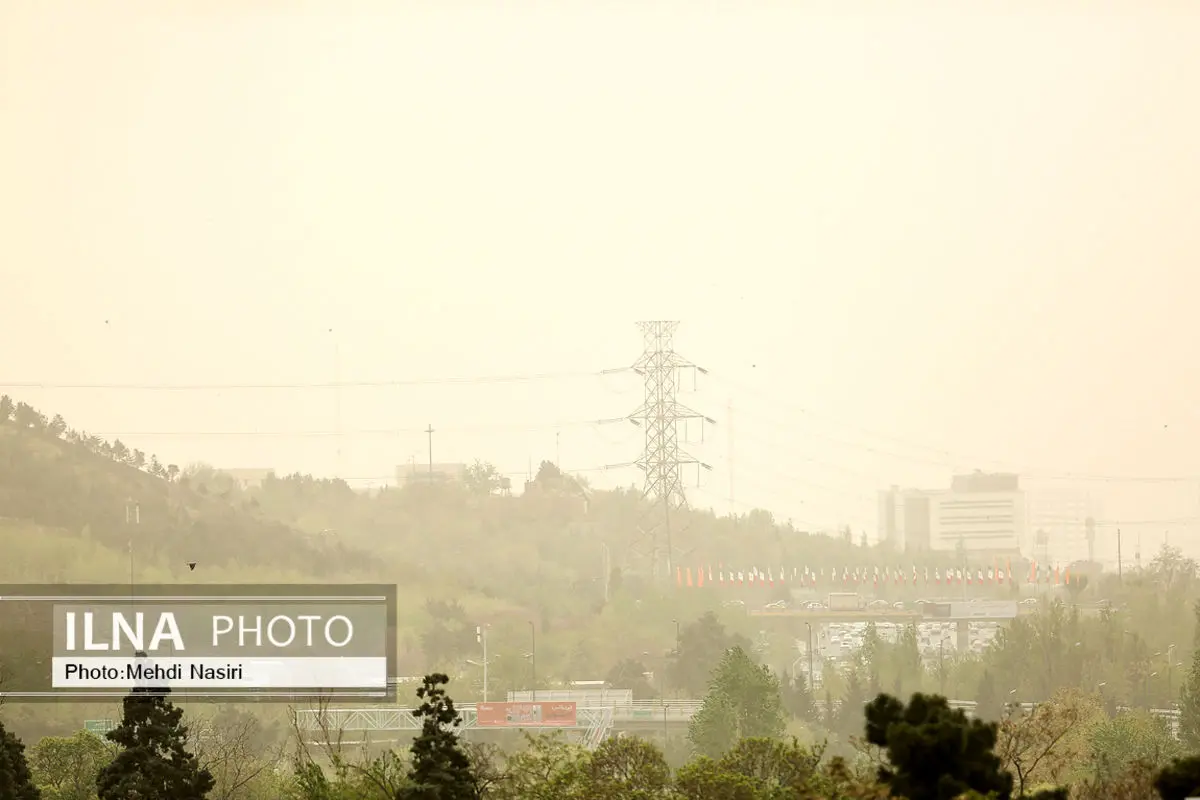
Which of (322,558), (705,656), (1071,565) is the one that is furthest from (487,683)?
(1071,565)

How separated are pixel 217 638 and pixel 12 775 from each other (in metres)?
45.9

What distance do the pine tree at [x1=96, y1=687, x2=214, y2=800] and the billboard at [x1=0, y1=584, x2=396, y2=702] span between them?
27830 mm

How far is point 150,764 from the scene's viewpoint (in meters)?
27.2

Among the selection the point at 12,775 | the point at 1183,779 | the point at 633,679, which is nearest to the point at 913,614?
the point at 633,679

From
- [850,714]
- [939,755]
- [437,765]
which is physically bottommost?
[850,714]

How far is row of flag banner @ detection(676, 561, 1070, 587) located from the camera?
111938 millimetres

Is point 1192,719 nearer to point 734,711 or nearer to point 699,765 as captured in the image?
point 734,711

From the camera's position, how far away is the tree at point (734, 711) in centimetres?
5159

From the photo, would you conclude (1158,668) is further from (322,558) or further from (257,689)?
(322,558)

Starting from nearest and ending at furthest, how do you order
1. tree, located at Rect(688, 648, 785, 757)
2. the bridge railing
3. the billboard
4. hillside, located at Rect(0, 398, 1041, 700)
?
tree, located at Rect(688, 648, 785, 757), the billboard, the bridge railing, hillside, located at Rect(0, 398, 1041, 700)

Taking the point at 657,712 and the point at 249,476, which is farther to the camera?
the point at 249,476

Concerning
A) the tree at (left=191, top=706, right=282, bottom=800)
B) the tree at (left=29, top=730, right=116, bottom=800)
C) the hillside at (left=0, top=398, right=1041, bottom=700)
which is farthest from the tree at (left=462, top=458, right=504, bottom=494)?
the tree at (left=29, top=730, right=116, bottom=800)

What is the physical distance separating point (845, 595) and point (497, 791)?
77.3m

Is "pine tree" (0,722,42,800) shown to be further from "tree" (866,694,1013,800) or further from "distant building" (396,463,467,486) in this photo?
"distant building" (396,463,467,486)
